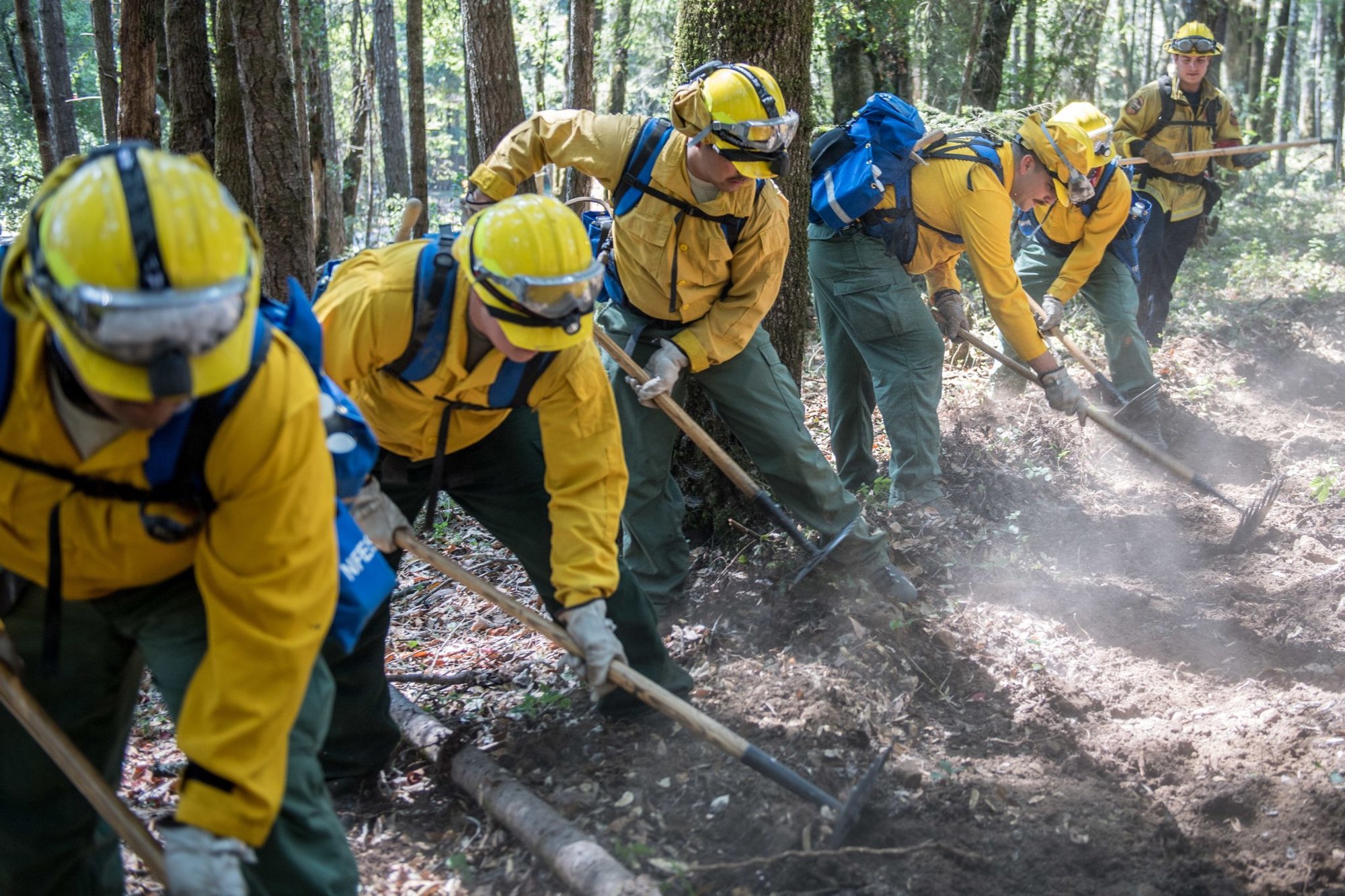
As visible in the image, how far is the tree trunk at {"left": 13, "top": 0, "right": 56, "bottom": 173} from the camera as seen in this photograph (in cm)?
791

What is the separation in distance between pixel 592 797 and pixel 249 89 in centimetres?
443

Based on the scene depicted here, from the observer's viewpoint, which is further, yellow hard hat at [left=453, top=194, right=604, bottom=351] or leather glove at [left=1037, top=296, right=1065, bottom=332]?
leather glove at [left=1037, top=296, right=1065, bottom=332]

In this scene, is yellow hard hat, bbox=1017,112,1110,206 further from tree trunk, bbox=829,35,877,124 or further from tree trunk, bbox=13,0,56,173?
tree trunk, bbox=13,0,56,173

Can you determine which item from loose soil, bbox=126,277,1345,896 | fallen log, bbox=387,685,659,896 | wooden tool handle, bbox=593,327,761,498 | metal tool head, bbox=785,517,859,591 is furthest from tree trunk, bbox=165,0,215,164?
metal tool head, bbox=785,517,859,591

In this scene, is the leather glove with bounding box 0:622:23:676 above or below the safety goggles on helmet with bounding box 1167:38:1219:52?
below

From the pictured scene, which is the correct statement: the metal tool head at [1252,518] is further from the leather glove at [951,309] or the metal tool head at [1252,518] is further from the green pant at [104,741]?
the green pant at [104,741]

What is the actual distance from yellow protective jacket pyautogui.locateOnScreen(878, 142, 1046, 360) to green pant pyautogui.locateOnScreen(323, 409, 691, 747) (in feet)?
8.91

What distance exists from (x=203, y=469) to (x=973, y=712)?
3.41 meters

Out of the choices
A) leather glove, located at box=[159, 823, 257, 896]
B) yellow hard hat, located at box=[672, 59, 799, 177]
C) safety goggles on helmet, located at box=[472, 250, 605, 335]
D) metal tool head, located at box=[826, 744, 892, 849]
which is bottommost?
metal tool head, located at box=[826, 744, 892, 849]

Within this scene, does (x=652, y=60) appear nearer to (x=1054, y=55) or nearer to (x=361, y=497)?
(x=1054, y=55)

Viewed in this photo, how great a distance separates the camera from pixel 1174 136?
28.9ft

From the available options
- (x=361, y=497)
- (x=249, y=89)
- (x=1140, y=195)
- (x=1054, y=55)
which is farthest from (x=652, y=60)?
(x=361, y=497)

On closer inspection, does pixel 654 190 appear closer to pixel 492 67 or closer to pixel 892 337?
pixel 892 337

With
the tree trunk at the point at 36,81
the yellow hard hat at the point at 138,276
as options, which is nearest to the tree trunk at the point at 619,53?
the tree trunk at the point at 36,81
